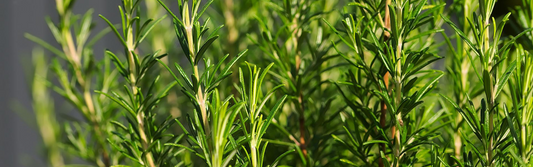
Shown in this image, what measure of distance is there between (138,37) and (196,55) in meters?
0.07

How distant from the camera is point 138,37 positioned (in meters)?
0.33

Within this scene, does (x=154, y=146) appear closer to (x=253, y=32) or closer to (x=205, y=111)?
(x=205, y=111)

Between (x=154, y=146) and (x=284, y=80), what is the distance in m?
0.12

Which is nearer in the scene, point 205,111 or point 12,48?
point 205,111

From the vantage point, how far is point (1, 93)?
1159 mm

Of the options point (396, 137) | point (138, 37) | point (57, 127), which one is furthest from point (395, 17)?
point (57, 127)

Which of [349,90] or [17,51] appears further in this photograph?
[17,51]

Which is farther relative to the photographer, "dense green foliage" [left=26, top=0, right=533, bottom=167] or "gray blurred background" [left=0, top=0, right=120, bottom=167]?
"gray blurred background" [left=0, top=0, right=120, bottom=167]

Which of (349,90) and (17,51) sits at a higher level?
(17,51)

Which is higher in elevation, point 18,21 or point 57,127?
point 18,21

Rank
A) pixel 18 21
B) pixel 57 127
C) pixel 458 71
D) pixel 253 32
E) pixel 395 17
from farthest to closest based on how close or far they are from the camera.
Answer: pixel 18 21 → pixel 57 127 → pixel 253 32 → pixel 458 71 → pixel 395 17

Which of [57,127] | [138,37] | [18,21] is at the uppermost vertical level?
[18,21]

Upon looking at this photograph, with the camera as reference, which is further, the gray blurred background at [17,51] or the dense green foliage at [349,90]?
the gray blurred background at [17,51]

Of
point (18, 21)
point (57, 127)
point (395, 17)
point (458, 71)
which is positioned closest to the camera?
point (395, 17)
